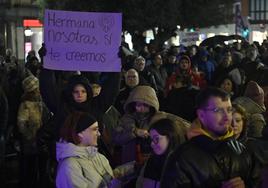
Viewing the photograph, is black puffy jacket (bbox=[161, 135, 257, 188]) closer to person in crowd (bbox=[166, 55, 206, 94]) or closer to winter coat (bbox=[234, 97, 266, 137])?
winter coat (bbox=[234, 97, 266, 137])

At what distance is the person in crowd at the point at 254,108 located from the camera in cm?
533

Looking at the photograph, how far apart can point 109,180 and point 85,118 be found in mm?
489

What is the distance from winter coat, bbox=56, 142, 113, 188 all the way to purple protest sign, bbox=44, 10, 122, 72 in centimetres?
182

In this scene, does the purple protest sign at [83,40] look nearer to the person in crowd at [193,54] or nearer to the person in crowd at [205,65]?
the person in crowd at [205,65]

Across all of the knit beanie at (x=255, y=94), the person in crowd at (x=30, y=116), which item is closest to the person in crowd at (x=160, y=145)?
the knit beanie at (x=255, y=94)

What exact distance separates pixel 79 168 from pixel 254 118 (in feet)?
6.30

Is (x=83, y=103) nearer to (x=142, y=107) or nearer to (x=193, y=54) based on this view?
(x=142, y=107)

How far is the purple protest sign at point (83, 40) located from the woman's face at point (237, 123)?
193cm

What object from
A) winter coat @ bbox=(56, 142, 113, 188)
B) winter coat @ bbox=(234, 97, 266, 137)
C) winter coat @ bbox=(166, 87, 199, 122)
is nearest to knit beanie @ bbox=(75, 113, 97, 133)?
winter coat @ bbox=(56, 142, 113, 188)

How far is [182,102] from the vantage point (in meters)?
7.80

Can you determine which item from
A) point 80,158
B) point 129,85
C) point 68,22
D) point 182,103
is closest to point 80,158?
point 80,158

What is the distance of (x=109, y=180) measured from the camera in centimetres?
445

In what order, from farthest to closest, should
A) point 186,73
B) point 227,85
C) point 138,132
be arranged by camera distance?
point 186,73, point 227,85, point 138,132

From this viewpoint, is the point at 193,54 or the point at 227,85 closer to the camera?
the point at 227,85
